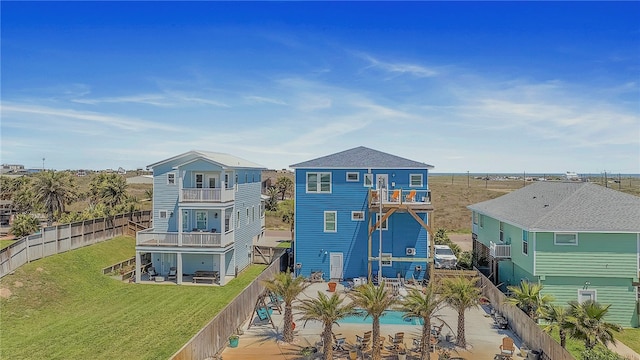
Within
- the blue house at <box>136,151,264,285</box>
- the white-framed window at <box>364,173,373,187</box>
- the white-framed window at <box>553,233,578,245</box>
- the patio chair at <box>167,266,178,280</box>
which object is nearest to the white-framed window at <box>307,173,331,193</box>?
the white-framed window at <box>364,173,373,187</box>

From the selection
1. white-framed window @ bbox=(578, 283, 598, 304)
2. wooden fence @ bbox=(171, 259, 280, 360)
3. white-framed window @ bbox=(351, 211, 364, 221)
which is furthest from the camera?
white-framed window @ bbox=(351, 211, 364, 221)

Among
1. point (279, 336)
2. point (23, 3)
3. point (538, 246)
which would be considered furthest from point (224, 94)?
point (538, 246)

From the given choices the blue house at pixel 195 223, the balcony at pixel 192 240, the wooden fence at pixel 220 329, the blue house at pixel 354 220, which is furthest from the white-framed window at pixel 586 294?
the balcony at pixel 192 240

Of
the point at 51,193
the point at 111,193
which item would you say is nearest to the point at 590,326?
the point at 51,193

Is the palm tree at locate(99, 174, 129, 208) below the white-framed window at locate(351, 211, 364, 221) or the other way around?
the other way around

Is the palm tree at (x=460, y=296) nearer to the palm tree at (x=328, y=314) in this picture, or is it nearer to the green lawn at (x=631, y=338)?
the palm tree at (x=328, y=314)

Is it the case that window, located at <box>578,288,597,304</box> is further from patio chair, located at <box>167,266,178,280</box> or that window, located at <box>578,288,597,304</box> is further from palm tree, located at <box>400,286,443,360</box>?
patio chair, located at <box>167,266,178,280</box>
